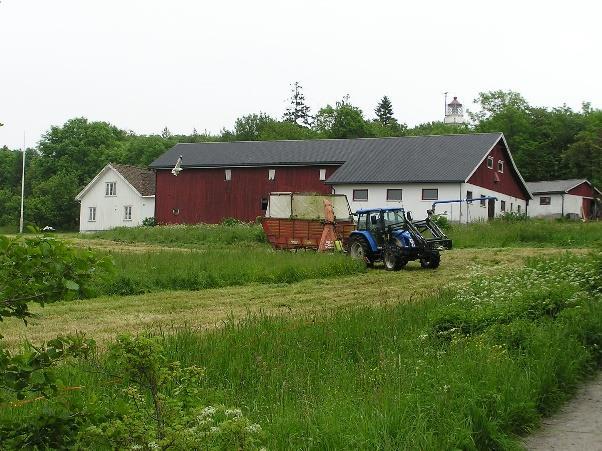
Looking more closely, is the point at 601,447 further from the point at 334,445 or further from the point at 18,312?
the point at 18,312

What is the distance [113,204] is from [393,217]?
44.8 m

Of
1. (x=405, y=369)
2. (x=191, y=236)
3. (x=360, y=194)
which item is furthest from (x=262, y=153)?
(x=405, y=369)

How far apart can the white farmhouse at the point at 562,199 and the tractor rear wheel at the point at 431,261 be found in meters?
42.3

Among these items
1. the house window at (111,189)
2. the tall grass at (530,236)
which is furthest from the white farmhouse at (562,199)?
the house window at (111,189)

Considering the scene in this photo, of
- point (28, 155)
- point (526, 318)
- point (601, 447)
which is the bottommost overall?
point (601, 447)

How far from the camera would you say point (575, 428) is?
20.0 feet

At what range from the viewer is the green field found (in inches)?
198

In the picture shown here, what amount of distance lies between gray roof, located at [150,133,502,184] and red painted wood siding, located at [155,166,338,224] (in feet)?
2.23

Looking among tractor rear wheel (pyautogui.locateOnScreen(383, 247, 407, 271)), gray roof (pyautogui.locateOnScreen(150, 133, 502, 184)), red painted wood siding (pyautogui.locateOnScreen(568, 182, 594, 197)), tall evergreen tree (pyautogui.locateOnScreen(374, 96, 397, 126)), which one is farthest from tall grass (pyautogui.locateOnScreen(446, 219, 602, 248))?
tall evergreen tree (pyautogui.locateOnScreen(374, 96, 397, 126))

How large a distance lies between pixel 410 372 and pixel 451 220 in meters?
34.7

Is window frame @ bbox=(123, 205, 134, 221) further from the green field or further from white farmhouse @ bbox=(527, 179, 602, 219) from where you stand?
the green field

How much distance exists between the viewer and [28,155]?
115 m

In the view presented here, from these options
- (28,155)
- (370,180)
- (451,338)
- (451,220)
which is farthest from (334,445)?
(28,155)

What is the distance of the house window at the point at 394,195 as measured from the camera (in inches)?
1713
